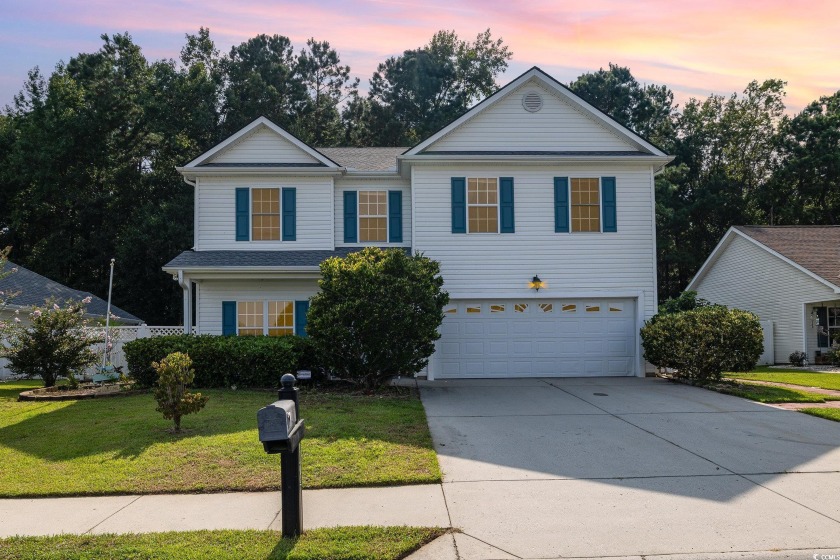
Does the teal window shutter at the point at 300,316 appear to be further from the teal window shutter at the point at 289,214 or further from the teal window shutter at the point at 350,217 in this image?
the teal window shutter at the point at 350,217

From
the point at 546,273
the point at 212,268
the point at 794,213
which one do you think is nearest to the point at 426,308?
the point at 546,273

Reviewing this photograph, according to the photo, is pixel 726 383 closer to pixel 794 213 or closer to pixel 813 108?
pixel 794 213

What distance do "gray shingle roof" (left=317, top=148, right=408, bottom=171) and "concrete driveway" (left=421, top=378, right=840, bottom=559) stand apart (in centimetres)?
847

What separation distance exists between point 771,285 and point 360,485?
2280cm

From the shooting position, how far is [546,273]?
17.4 m

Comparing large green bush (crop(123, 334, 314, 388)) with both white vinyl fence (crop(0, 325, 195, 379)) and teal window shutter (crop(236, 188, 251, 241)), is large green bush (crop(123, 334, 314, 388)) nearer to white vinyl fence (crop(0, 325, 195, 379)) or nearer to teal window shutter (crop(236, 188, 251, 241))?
teal window shutter (crop(236, 188, 251, 241))

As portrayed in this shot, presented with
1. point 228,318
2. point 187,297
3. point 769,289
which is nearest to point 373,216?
point 228,318

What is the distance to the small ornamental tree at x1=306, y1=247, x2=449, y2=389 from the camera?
13.8 meters

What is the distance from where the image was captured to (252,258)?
17531 mm

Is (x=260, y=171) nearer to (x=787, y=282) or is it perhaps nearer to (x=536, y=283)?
(x=536, y=283)

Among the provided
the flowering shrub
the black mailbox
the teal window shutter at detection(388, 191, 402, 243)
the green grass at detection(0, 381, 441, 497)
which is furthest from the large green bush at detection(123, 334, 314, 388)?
the flowering shrub

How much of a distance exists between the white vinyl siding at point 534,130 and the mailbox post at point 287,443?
13.0 m

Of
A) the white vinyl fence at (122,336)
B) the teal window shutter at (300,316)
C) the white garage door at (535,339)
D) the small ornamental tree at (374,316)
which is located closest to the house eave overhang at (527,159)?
the white garage door at (535,339)

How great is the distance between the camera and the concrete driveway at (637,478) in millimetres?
5512
